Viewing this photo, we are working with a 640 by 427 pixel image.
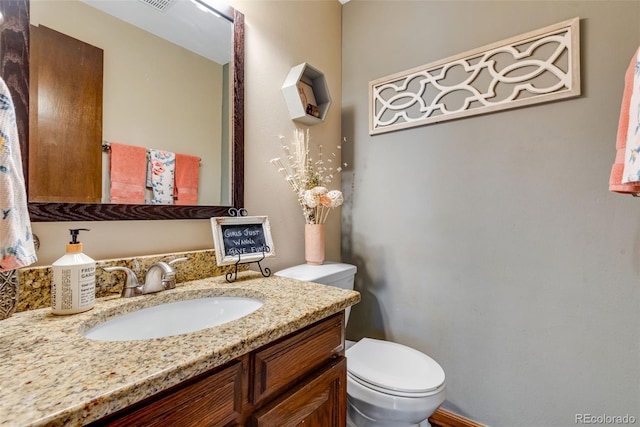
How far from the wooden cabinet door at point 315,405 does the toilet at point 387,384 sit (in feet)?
0.89

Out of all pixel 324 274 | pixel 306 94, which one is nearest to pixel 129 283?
pixel 324 274

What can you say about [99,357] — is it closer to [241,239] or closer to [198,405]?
[198,405]

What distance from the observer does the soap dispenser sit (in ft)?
2.23

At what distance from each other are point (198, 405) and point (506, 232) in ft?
4.35

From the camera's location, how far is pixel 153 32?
983 mm

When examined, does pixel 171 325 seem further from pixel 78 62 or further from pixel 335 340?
pixel 78 62

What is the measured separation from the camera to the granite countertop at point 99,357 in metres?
0.38

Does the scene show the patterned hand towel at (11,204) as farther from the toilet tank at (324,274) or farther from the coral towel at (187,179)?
the toilet tank at (324,274)

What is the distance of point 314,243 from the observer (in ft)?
4.65

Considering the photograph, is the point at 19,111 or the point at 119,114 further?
the point at 119,114

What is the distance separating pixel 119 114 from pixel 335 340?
A: 3.18 feet

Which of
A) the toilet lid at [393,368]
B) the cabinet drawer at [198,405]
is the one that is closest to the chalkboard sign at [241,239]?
the cabinet drawer at [198,405]

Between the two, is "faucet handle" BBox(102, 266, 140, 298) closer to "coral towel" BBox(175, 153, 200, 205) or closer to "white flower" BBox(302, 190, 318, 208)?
"coral towel" BBox(175, 153, 200, 205)

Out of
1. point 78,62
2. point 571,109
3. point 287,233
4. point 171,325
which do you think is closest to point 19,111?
point 78,62
